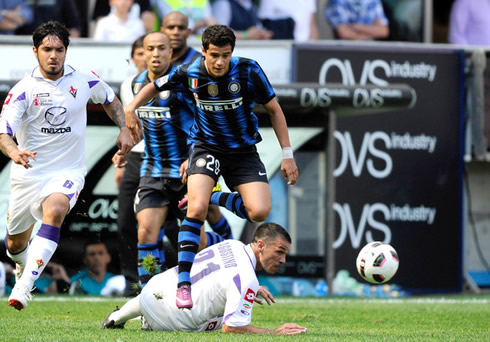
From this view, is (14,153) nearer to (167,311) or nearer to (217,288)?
(167,311)

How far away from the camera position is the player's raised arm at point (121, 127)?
8.85 meters

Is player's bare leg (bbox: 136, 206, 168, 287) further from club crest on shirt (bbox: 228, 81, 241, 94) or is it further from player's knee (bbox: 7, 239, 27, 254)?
club crest on shirt (bbox: 228, 81, 241, 94)

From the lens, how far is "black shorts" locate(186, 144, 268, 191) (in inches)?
338

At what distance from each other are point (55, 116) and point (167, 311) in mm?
2109

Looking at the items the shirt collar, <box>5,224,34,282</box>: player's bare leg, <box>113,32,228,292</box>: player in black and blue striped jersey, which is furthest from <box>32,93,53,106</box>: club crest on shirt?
<box>113,32,228,292</box>: player in black and blue striped jersey

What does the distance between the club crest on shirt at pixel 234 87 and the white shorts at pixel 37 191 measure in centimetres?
152

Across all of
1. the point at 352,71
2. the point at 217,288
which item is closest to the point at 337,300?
the point at 352,71

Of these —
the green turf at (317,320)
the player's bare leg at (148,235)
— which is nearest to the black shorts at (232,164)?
the green turf at (317,320)

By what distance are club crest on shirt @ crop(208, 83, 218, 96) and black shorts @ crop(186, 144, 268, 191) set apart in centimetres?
48

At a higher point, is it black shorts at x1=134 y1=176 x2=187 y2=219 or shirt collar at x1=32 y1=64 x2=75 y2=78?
shirt collar at x1=32 y1=64 x2=75 y2=78

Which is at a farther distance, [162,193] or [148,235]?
[162,193]

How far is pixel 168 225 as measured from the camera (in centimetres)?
1141

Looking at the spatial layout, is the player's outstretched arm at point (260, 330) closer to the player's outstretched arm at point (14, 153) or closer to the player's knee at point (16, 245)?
the player's outstretched arm at point (14, 153)

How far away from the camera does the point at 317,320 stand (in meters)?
9.48
